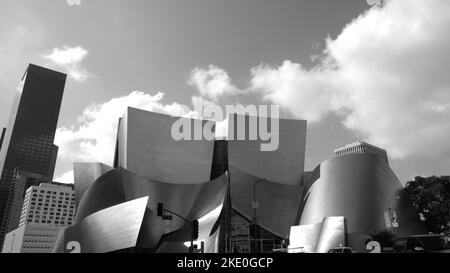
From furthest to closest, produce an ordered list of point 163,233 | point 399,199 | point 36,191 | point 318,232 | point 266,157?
point 36,191
point 266,157
point 399,199
point 163,233
point 318,232

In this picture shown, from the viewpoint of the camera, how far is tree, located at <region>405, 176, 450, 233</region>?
53.2 metres

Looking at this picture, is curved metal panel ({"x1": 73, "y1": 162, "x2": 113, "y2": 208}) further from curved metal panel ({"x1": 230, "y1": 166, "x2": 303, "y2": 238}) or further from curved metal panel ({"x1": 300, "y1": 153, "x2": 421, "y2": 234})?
curved metal panel ({"x1": 300, "y1": 153, "x2": 421, "y2": 234})

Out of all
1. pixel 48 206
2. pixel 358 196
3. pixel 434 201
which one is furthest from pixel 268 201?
pixel 48 206

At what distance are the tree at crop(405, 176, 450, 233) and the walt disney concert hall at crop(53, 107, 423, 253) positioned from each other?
7.09m

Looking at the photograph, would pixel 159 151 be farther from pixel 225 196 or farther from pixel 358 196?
pixel 358 196

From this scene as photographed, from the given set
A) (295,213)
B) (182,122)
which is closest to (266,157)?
(295,213)

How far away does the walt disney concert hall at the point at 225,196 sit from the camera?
4138 centimetres

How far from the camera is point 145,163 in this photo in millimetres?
55938

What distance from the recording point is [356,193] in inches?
1855

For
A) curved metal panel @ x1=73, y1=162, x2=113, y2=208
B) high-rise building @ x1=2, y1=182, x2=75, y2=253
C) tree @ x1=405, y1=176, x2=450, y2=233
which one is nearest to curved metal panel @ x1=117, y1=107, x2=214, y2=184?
curved metal panel @ x1=73, y1=162, x2=113, y2=208

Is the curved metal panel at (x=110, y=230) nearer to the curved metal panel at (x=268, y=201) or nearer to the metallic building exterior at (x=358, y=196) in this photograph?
the curved metal panel at (x=268, y=201)

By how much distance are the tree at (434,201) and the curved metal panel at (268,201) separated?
1712 cm
